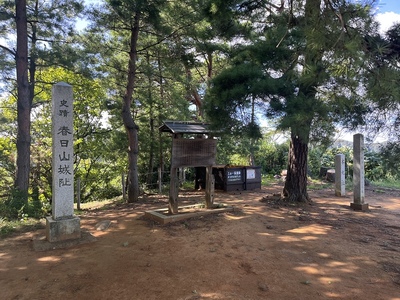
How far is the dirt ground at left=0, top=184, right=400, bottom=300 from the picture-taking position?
2977 millimetres

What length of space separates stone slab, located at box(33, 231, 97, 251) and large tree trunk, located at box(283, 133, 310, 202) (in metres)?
5.22

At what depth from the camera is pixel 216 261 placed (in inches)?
148

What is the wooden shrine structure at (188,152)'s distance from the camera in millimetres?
5949

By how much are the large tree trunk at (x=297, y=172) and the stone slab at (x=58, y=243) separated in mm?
5220

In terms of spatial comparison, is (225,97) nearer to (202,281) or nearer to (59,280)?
(202,281)

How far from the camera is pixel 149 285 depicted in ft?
10.1

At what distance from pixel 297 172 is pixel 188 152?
3.23m

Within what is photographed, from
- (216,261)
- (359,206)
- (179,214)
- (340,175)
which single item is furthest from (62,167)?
(340,175)

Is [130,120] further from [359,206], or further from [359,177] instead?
[359,206]

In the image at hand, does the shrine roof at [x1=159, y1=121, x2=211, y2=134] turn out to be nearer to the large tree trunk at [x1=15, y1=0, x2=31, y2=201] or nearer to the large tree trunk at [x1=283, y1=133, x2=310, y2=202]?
the large tree trunk at [x1=283, y1=133, x2=310, y2=202]

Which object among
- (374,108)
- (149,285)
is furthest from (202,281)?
(374,108)

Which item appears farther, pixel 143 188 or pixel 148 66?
pixel 143 188

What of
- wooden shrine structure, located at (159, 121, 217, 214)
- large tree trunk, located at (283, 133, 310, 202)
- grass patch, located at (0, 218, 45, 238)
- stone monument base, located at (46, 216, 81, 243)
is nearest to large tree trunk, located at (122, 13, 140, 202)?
wooden shrine structure, located at (159, 121, 217, 214)

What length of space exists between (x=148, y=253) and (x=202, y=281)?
116cm
